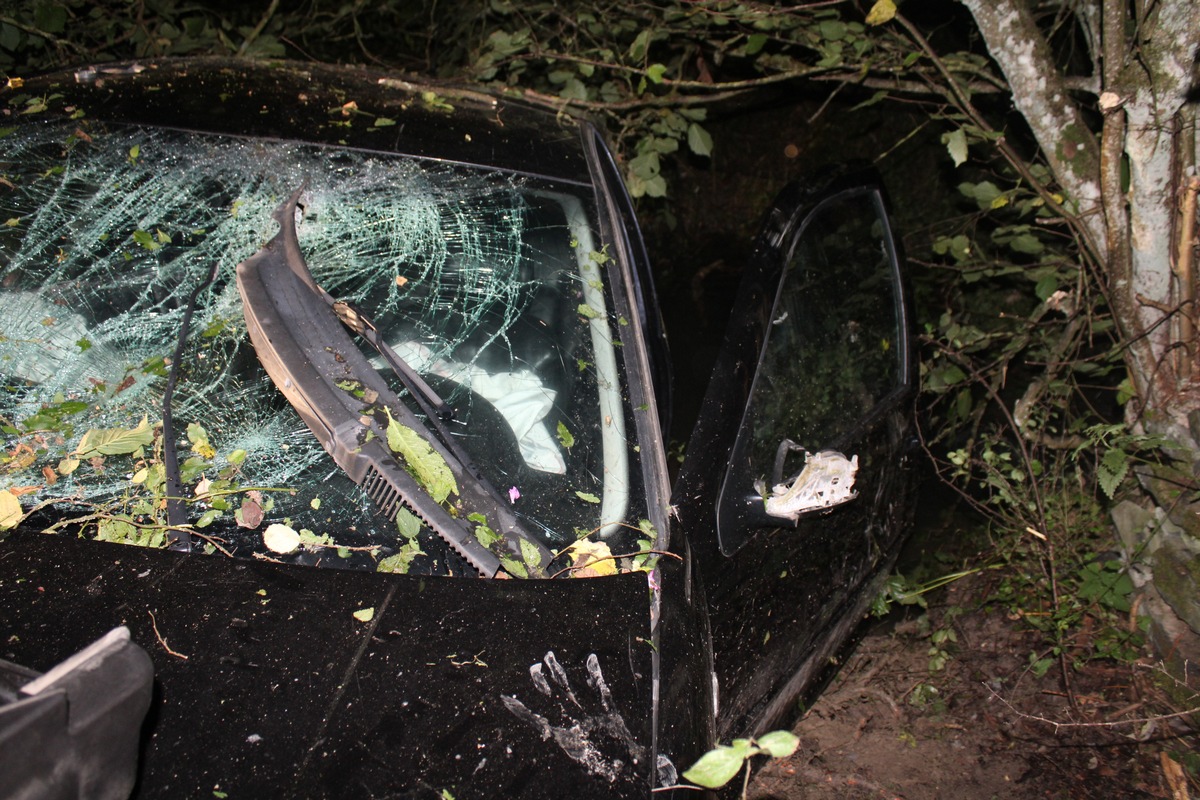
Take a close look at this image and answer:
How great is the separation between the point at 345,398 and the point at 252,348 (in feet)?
0.97

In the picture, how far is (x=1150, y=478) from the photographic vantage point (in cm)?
285

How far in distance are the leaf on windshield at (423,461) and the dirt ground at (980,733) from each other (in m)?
1.23

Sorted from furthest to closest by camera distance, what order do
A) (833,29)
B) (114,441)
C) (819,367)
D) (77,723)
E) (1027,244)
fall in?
(833,29)
(1027,244)
(819,367)
(114,441)
(77,723)

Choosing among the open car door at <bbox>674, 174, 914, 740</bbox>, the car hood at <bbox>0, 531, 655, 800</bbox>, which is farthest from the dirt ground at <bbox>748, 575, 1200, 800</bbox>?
the car hood at <bbox>0, 531, 655, 800</bbox>

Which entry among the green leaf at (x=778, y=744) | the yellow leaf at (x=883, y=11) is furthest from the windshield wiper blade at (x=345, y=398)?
the yellow leaf at (x=883, y=11)

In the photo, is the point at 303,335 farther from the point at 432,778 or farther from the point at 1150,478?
the point at 1150,478

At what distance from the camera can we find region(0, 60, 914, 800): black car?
1.34 meters

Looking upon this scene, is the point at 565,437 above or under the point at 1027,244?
under

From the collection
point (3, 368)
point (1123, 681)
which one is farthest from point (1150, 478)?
point (3, 368)

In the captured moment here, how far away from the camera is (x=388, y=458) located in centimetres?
167

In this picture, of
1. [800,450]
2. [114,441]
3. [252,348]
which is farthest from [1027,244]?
[114,441]

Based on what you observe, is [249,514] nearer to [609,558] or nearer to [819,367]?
[609,558]

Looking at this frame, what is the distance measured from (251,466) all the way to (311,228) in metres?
0.67

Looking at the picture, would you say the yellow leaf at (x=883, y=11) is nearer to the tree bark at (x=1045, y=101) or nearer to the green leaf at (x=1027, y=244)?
the tree bark at (x=1045, y=101)
